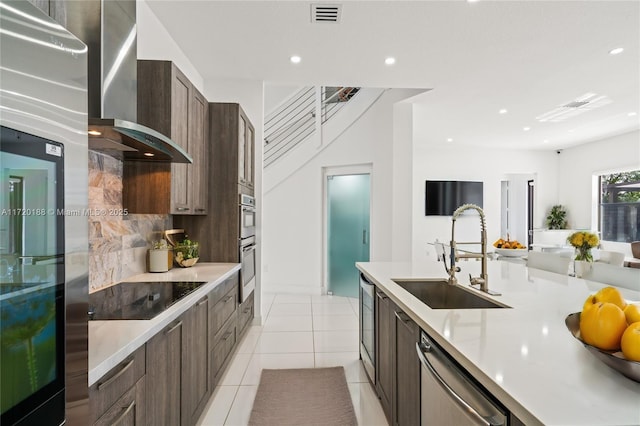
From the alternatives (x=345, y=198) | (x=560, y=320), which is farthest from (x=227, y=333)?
(x=345, y=198)

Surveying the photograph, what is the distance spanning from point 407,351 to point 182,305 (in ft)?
3.92

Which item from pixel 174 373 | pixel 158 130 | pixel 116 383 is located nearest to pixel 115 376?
pixel 116 383

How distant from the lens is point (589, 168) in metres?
7.61

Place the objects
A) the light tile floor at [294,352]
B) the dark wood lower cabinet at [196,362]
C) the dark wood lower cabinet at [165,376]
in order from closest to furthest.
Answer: the dark wood lower cabinet at [165,376] → the dark wood lower cabinet at [196,362] → the light tile floor at [294,352]

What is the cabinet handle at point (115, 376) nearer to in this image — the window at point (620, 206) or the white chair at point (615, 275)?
the white chair at point (615, 275)

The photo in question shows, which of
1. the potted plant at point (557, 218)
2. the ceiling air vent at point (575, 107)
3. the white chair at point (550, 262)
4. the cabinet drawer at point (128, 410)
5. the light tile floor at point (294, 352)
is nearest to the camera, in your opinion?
the cabinet drawer at point (128, 410)

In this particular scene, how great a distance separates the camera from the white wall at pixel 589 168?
675 cm

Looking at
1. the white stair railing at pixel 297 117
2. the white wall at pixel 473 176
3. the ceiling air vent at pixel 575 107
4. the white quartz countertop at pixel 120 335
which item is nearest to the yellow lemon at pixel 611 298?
the white quartz countertop at pixel 120 335

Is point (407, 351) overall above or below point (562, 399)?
below

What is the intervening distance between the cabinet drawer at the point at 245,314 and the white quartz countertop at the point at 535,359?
6.64 ft

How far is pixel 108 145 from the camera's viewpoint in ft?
6.41

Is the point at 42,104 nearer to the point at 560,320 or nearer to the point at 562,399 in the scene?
the point at 562,399

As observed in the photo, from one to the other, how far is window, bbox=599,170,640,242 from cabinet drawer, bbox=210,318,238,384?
8008mm

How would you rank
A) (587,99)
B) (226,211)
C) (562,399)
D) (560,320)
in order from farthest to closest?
(587,99), (226,211), (560,320), (562,399)
